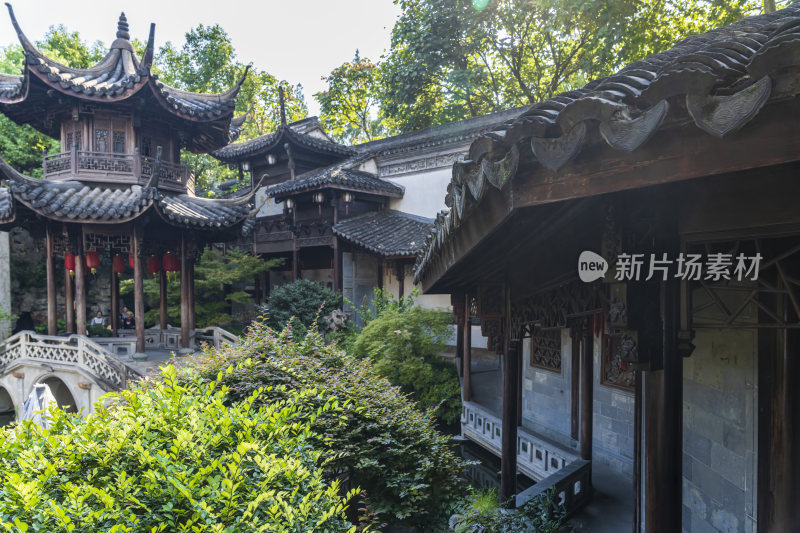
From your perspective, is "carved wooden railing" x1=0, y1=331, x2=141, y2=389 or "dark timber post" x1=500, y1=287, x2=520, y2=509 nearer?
"dark timber post" x1=500, y1=287, x2=520, y2=509

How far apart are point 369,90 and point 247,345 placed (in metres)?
22.5

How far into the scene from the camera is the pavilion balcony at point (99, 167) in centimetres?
1070

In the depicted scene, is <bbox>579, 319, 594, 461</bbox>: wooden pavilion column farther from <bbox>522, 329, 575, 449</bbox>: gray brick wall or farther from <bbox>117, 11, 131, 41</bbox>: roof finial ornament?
<bbox>117, 11, 131, 41</bbox>: roof finial ornament

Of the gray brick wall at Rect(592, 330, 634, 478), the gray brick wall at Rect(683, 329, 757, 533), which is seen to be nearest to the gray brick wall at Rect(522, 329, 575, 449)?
the gray brick wall at Rect(592, 330, 634, 478)

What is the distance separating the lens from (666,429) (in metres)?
2.19

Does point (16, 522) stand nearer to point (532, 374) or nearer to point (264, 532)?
point (264, 532)

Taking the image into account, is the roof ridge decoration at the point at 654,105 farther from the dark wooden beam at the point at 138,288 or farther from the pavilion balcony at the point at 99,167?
the pavilion balcony at the point at 99,167

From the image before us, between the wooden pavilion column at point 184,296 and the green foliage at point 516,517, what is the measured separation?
8.90 metres

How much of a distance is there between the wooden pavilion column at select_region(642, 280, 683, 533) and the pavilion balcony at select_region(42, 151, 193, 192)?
1143 cm

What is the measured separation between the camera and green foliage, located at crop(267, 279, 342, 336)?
11484 millimetres

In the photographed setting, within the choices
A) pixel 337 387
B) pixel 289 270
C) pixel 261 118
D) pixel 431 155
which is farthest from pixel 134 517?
pixel 261 118

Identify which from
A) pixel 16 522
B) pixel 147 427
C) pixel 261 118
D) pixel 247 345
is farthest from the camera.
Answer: pixel 261 118

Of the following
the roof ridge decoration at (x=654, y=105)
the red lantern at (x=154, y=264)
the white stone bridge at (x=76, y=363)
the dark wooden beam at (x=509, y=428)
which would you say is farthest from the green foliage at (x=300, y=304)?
the roof ridge decoration at (x=654, y=105)

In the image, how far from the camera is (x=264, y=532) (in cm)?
203
